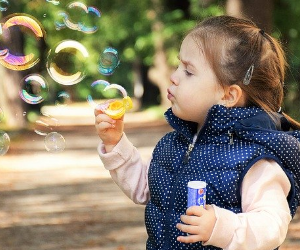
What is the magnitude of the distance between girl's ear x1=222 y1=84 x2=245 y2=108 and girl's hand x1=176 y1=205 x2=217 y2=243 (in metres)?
0.47

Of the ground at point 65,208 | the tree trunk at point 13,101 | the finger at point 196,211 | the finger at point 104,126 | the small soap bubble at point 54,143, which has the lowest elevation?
the tree trunk at point 13,101

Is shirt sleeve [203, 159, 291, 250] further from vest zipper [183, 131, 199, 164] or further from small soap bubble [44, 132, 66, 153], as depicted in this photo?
small soap bubble [44, 132, 66, 153]

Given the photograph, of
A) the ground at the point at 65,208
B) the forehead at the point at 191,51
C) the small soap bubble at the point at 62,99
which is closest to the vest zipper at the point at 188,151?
the forehead at the point at 191,51

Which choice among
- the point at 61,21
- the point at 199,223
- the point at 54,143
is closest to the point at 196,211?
the point at 199,223

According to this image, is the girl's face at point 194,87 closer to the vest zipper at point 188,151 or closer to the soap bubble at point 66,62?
the vest zipper at point 188,151

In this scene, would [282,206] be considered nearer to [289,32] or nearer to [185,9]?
[289,32]

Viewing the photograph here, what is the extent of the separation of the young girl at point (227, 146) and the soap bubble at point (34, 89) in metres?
1.58

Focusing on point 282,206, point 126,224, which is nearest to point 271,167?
point 282,206

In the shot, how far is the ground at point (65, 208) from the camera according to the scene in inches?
261

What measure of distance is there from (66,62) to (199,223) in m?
2.24

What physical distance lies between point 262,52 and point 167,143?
498mm

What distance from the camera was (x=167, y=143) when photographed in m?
2.92

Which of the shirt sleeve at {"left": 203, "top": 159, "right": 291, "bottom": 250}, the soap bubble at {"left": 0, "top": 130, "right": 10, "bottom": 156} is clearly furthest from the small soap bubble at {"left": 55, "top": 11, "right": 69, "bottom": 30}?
the shirt sleeve at {"left": 203, "top": 159, "right": 291, "bottom": 250}

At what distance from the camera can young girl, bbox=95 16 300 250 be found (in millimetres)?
2490
